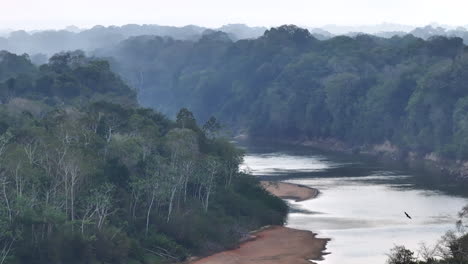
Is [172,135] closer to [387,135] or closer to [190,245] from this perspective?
[190,245]

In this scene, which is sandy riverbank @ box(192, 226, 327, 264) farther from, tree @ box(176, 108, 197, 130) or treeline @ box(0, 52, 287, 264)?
tree @ box(176, 108, 197, 130)

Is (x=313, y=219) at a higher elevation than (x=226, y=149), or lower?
lower

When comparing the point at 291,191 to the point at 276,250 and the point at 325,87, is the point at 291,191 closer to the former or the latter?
the point at 276,250

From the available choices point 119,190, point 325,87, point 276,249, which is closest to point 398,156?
point 325,87

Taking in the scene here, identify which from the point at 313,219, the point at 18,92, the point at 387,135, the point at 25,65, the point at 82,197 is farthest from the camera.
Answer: the point at 25,65

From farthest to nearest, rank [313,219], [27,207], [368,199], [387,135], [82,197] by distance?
[387,135] → [368,199] → [313,219] → [82,197] → [27,207]

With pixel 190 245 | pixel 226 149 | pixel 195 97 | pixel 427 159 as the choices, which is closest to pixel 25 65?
pixel 195 97
